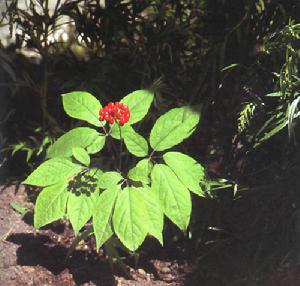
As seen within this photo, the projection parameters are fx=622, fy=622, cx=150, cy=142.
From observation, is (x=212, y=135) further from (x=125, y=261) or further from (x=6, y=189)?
(x=6, y=189)

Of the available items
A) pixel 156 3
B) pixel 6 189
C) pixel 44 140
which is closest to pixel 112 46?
pixel 156 3

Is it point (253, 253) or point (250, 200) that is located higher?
point (250, 200)

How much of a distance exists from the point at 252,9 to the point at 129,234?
856 mm

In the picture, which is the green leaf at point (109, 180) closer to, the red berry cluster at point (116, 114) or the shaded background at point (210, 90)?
the red berry cluster at point (116, 114)

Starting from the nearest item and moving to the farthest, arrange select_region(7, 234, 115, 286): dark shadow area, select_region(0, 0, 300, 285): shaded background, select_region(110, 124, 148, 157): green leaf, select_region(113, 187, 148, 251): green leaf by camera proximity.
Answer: select_region(113, 187, 148, 251): green leaf → select_region(110, 124, 148, 157): green leaf → select_region(0, 0, 300, 285): shaded background → select_region(7, 234, 115, 286): dark shadow area

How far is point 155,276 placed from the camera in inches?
80.3

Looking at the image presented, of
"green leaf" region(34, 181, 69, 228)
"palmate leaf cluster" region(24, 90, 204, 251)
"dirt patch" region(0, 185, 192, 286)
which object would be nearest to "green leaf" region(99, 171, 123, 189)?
"palmate leaf cluster" region(24, 90, 204, 251)

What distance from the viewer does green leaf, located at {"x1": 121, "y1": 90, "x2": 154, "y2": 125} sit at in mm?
1704

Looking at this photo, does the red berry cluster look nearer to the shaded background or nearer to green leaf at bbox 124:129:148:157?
green leaf at bbox 124:129:148:157

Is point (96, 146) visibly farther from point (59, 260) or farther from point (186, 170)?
point (59, 260)

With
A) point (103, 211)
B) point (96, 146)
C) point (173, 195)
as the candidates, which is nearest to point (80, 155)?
point (96, 146)

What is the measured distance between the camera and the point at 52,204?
1.64 meters

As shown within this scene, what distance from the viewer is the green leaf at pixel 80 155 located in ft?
5.40

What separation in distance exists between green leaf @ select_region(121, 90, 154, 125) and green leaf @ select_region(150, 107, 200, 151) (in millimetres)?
55
